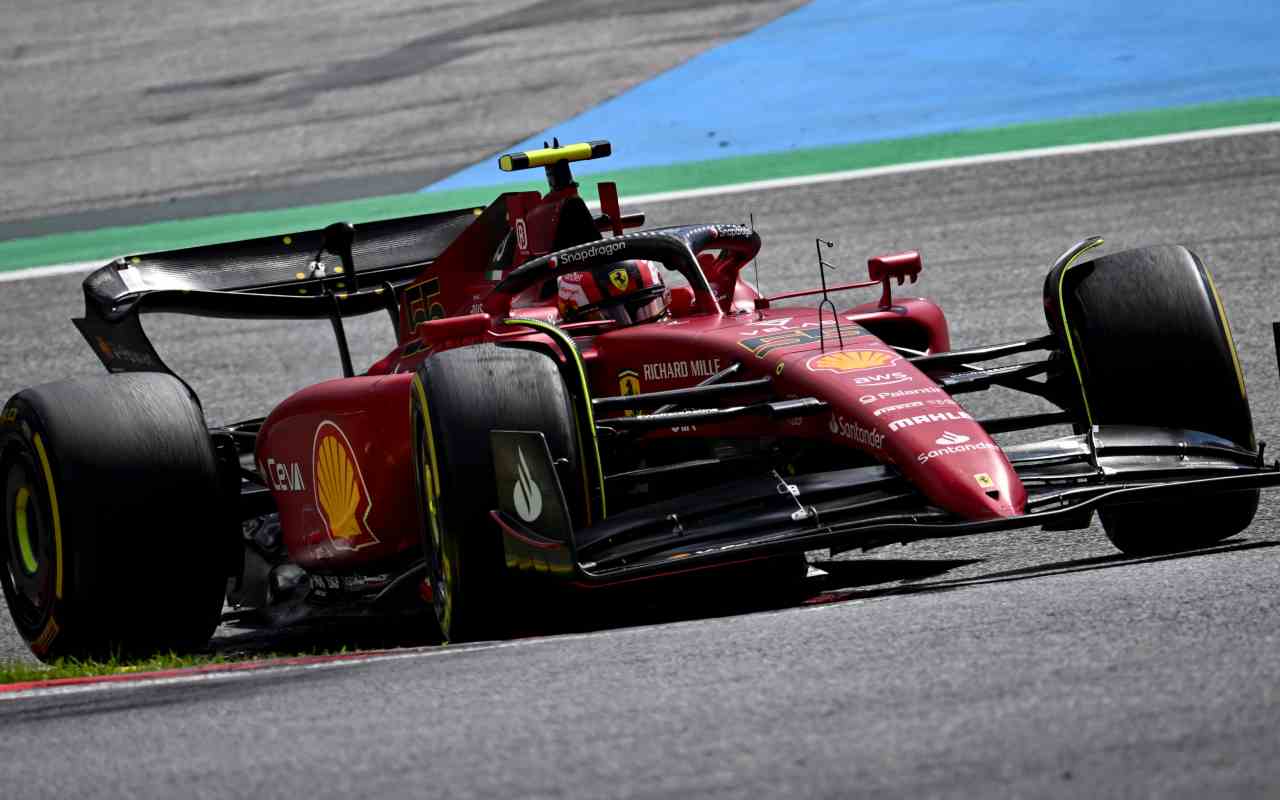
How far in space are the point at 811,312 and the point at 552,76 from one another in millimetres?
11746

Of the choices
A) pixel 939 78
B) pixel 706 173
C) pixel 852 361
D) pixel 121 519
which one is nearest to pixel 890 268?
pixel 852 361

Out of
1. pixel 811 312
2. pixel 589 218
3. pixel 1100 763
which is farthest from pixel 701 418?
pixel 1100 763

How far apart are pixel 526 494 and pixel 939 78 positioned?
11.5m

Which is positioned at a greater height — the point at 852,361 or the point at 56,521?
the point at 852,361

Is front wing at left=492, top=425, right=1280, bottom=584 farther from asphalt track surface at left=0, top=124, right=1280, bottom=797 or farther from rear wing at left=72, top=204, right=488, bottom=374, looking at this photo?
rear wing at left=72, top=204, right=488, bottom=374

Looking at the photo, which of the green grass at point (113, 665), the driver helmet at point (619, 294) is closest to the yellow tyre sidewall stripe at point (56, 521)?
the green grass at point (113, 665)

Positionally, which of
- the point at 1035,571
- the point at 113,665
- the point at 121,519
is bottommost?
the point at 1035,571

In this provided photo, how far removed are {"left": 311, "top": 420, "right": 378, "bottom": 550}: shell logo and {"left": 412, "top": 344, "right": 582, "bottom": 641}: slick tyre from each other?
3.08 ft

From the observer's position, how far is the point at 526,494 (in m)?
5.29

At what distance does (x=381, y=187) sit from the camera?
49.7 ft

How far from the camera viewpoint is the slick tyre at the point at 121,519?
6.19m

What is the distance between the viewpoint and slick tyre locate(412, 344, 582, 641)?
5375 mm

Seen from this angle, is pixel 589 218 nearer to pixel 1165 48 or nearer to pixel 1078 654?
pixel 1078 654

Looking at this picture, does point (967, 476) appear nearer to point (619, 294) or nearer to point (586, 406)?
point (586, 406)
